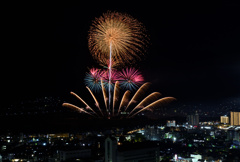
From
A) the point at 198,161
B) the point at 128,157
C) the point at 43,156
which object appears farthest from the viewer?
the point at 198,161

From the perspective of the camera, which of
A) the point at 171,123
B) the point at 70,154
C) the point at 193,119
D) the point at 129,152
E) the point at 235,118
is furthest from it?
the point at 235,118

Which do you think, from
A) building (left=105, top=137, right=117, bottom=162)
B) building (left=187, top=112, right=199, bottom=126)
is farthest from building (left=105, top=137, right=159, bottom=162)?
building (left=187, top=112, right=199, bottom=126)

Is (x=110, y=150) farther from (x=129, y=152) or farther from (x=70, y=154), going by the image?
(x=70, y=154)

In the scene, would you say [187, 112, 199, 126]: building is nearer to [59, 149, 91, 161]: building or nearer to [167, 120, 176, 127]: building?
[167, 120, 176, 127]: building

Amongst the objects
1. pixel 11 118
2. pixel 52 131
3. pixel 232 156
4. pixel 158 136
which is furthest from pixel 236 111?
pixel 11 118

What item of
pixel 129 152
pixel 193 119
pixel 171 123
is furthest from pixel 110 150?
pixel 193 119

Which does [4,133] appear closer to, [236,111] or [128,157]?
[128,157]

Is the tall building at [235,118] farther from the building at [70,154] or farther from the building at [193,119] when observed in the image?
the building at [70,154]

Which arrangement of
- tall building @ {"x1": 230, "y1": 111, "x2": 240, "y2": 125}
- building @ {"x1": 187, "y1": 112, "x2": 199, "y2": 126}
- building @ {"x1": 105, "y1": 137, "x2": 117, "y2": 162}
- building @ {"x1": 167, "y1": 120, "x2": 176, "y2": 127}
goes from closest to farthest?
building @ {"x1": 105, "y1": 137, "x2": 117, "y2": 162} → building @ {"x1": 167, "y1": 120, "x2": 176, "y2": 127} → building @ {"x1": 187, "y1": 112, "x2": 199, "y2": 126} → tall building @ {"x1": 230, "y1": 111, "x2": 240, "y2": 125}
